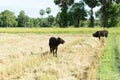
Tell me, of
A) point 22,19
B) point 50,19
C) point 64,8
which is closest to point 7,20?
point 22,19

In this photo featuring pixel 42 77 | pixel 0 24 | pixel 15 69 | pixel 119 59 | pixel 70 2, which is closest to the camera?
pixel 42 77

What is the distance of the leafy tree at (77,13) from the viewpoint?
8856 centimetres

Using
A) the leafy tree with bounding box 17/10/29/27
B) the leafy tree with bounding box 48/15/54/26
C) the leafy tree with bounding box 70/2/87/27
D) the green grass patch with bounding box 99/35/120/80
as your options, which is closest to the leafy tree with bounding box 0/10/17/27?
the leafy tree with bounding box 17/10/29/27

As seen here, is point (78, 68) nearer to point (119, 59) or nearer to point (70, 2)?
point (119, 59)

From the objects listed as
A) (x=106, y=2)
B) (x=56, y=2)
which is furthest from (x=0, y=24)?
(x=106, y=2)

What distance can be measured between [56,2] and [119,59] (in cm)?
7099

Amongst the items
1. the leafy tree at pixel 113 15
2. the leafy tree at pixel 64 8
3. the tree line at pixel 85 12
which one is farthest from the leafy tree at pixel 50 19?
the leafy tree at pixel 113 15

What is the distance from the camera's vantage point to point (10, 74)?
45.8 ft

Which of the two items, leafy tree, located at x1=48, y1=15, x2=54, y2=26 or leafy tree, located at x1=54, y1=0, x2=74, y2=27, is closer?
leafy tree, located at x1=54, y1=0, x2=74, y2=27

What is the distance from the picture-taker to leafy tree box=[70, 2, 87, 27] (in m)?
88.6

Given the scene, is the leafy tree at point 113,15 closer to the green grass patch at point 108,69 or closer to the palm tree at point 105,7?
the palm tree at point 105,7

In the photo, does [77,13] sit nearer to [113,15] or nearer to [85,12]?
[85,12]

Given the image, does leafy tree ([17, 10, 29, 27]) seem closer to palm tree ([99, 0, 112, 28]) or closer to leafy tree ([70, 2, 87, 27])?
leafy tree ([70, 2, 87, 27])

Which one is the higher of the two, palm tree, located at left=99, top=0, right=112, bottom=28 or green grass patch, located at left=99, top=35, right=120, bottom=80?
palm tree, located at left=99, top=0, right=112, bottom=28
